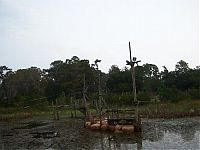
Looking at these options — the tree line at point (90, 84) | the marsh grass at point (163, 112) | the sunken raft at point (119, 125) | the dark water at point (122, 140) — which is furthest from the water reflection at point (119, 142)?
the tree line at point (90, 84)

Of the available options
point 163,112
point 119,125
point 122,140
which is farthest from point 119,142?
point 163,112

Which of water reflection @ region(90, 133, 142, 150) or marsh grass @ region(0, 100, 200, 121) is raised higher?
marsh grass @ region(0, 100, 200, 121)

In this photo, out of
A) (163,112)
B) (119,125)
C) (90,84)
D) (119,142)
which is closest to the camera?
(119,142)

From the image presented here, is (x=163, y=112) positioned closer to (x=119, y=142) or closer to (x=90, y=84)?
(x=119, y=142)

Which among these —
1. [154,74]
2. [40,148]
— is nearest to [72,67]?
[154,74]

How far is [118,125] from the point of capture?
22.5 m

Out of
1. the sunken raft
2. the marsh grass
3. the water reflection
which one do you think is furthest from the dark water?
the marsh grass

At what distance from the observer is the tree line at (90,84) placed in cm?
4306

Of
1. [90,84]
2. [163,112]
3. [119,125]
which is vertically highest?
[90,84]

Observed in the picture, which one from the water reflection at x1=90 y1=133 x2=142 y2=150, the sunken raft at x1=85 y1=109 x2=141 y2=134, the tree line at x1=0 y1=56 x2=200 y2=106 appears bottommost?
the water reflection at x1=90 y1=133 x2=142 y2=150

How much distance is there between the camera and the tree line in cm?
4306

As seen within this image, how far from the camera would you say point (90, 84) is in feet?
210

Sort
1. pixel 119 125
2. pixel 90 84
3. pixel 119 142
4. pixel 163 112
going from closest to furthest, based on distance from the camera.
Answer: pixel 119 142
pixel 119 125
pixel 163 112
pixel 90 84

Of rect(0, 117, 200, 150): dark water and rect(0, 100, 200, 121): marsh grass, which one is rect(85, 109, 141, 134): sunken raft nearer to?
rect(0, 117, 200, 150): dark water
